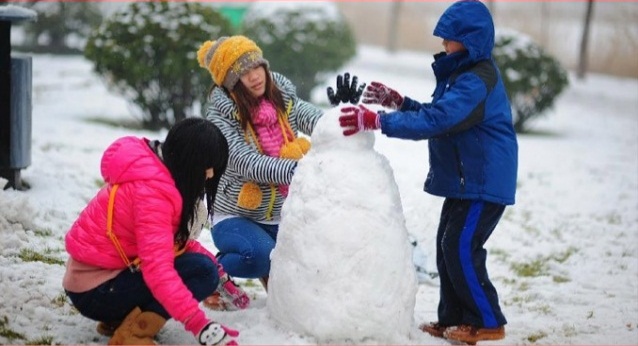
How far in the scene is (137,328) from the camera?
3418mm

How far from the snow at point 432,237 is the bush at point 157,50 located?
0.52 metres

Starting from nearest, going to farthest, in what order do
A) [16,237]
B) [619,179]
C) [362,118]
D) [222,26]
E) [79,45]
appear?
[362,118]
[16,237]
[619,179]
[222,26]
[79,45]

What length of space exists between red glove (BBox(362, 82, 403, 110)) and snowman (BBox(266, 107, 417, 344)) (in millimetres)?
308

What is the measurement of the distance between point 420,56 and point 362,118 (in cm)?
2090

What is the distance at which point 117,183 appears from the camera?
334cm

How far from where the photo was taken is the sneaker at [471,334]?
3900 mm

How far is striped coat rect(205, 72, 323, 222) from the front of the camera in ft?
13.5

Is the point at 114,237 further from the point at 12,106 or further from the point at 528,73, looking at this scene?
the point at 528,73

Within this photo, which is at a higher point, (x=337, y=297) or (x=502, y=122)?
(x=502, y=122)

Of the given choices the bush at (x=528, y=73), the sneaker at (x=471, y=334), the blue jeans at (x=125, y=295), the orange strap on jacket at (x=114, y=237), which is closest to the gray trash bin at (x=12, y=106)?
the blue jeans at (x=125, y=295)

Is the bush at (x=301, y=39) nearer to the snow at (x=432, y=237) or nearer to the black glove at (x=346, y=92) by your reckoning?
the snow at (x=432, y=237)

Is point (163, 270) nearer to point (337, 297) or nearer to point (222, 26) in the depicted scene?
point (337, 297)

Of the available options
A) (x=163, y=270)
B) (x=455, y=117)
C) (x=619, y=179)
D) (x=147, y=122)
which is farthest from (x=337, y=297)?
(x=147, y=122)

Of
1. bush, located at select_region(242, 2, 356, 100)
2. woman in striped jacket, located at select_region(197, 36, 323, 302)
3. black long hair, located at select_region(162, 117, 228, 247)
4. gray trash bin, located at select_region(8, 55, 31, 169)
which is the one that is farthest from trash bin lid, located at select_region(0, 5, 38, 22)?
bush, located at select_region(242, 2, 356, 100)
